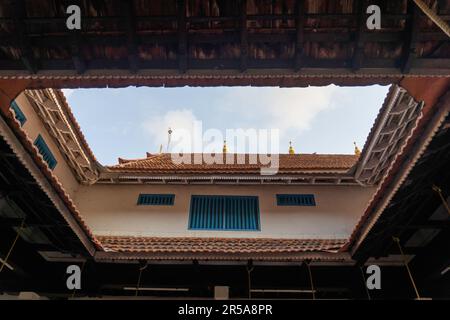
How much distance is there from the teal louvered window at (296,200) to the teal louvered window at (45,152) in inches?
279

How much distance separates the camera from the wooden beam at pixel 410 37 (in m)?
4.03

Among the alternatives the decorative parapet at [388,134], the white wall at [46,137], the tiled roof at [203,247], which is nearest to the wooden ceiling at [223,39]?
the decorative parapet at [388,134]

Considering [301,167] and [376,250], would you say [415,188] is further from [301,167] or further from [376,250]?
[301,167]

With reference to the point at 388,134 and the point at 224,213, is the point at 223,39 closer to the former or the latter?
the point at 388,134

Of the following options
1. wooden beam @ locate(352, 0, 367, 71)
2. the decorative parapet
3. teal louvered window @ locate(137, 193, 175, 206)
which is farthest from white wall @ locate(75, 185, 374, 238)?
wooden beam @ locate(352, 0, 367, 71)

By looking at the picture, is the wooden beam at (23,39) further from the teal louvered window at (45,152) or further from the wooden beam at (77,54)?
the teal louvered window at (45,152)

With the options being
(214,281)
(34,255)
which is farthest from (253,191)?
(34,255)

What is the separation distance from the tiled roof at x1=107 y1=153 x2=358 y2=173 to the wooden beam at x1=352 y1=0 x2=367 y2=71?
6993mm

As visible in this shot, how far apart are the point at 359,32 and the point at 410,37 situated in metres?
0.63

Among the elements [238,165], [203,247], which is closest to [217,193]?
[238,165]

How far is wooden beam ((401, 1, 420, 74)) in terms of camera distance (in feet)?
13.2

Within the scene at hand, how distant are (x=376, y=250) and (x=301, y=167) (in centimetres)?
449

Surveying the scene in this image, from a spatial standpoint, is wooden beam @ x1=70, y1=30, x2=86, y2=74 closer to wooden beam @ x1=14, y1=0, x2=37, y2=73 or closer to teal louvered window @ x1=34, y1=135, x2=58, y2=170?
wooden beam @ x1=14, y1=0, x2=37, y2=73
